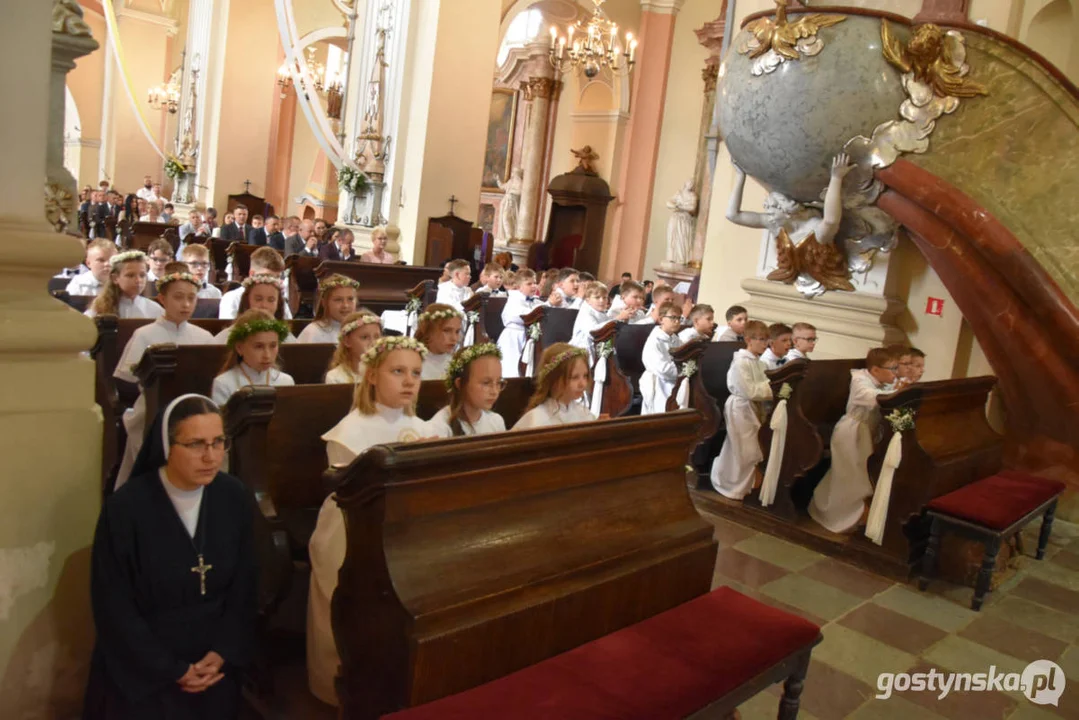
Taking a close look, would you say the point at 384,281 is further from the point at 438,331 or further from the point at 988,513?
the point at 988,513

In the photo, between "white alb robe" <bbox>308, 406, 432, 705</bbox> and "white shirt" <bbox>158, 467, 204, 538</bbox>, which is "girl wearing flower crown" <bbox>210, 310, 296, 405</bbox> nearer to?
"white alb robe" <bbox>308, 406, 432, 705</bbox>

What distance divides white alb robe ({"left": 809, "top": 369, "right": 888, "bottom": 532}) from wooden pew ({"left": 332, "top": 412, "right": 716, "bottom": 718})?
9.07 feet

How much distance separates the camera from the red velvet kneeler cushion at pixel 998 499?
456 cm

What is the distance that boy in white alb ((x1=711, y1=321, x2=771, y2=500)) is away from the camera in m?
5.69

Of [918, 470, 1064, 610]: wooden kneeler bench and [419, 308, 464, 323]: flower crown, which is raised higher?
[419, 308, 464, 323]: flower crown

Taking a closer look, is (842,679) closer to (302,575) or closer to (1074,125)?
(302,575)

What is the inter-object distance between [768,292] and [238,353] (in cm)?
502

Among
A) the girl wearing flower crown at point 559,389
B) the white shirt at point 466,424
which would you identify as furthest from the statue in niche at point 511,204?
the white shirt at point 466,424

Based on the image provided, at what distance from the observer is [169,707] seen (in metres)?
2.33

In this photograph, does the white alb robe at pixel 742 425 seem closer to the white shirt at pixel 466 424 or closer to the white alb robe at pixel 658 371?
the white alb robe at pixel 658 371

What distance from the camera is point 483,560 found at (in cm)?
237

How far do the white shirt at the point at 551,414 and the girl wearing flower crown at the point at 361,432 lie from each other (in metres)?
0.59

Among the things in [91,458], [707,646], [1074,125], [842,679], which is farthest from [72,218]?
[1074,125]

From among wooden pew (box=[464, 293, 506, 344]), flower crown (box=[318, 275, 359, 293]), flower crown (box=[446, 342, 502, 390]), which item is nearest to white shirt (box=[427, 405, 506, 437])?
flower crown (box=[446, 342, 502, 390])
